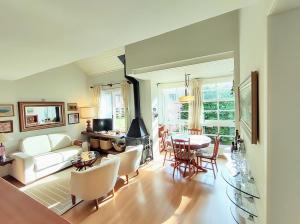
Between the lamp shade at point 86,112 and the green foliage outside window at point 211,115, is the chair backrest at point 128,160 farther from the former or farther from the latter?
the lamp shade at point 86,112

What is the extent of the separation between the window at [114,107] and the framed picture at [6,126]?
8.35 feet

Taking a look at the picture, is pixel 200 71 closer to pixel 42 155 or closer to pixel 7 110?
pixel 42 155

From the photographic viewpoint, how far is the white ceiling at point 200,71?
337cm

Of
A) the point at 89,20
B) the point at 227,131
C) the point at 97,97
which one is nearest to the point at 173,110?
the point at 227,131

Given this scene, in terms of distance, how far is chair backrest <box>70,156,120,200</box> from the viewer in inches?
99.6

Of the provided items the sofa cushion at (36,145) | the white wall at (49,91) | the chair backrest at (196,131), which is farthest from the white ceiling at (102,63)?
the chair backrest at (196,131)

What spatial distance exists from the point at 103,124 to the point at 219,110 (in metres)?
3.64

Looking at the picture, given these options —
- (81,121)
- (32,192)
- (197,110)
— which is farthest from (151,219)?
(81,121)

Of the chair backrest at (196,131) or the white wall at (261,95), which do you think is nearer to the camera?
the white wall at (261,95)

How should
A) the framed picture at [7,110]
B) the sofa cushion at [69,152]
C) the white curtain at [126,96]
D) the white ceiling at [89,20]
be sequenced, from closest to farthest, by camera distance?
the white ceiling at [89,20] < the framed picture at [7,110] < the sofa cushion at [69,152] < the white curtain at [126,96]

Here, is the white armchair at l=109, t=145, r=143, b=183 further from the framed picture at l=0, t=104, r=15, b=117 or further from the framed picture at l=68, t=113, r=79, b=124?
the framed picture at l=0, t=104, r=15, b=117

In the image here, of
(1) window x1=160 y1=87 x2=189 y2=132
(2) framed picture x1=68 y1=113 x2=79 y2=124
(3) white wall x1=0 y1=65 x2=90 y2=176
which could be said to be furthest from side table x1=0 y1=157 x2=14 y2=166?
(1) window x1=160 y1=87 x2=189 y2=132

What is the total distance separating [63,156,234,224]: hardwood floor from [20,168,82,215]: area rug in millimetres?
254

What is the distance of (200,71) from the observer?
158 inches
